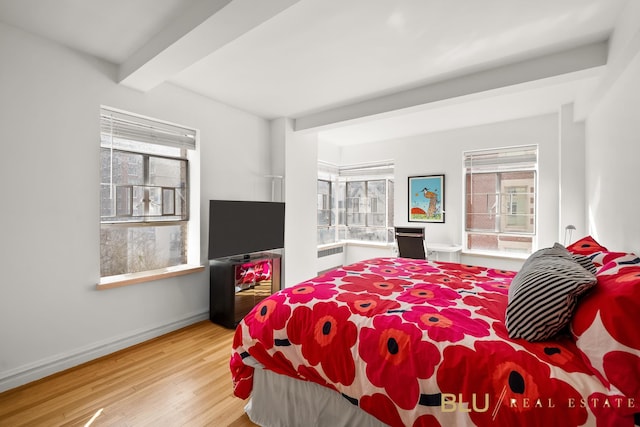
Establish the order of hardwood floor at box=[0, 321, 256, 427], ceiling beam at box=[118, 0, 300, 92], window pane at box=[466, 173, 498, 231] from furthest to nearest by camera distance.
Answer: window pane at box=[466, 173, 498, 231]
hardwood floor at box=[0, 321, 256, 427]
ceiling beam at box=[118, 0, 300, 92]

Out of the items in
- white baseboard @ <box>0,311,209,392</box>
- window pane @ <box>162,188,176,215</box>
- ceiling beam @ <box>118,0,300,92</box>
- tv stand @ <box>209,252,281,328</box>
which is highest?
ceiling beam @ <box>118,0,300,92</box>

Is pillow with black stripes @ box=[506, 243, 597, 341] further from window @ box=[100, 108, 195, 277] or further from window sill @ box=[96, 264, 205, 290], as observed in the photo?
window @ box=[100, 108, 195, 277]

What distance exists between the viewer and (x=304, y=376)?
1.60 metres

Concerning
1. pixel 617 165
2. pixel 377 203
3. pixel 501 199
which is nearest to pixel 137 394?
pixel 617 165

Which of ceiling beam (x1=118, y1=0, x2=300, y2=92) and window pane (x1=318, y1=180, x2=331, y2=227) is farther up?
ceiling beam (x1=118, y1=0, x2=300, y2=92)

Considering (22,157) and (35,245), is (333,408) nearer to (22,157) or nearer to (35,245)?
(35,245)

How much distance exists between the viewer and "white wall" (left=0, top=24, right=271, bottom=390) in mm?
2158

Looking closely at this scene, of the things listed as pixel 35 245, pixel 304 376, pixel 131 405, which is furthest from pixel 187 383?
pixel 35 245

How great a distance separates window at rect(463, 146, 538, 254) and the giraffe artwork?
15.6 inches

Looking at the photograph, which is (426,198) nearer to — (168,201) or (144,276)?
(168,201)

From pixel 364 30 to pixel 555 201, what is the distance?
3545 millimetres

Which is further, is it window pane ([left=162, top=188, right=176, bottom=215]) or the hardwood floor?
window pane ([left=162, top=188, right=176, bottom=215])

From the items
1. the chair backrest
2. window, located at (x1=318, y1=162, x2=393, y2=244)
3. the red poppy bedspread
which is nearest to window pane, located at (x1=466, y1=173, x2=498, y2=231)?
the chair backrest

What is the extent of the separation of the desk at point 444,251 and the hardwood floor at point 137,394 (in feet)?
10.4
